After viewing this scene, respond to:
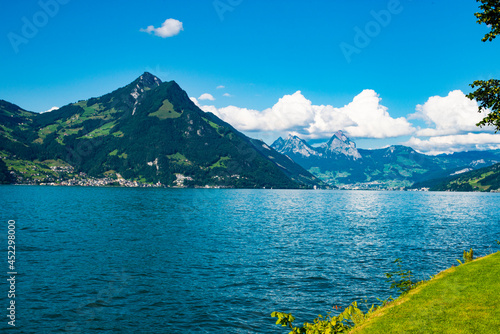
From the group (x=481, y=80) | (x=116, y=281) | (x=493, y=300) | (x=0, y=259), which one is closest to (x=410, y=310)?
(x=493, y=300)

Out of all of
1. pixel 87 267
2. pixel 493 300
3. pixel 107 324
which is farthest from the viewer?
pixel 87 267

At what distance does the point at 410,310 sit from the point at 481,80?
18.5m

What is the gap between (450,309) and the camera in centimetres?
1453

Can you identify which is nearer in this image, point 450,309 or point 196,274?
point 450,309

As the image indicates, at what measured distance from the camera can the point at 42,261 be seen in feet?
127

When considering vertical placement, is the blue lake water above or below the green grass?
below

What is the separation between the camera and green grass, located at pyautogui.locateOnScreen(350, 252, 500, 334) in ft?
42.7

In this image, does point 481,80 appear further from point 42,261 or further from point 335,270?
point 42,261

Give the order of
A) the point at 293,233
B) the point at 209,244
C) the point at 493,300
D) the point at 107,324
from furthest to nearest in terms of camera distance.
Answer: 1. the point at 293,233
2. the point at 209,244
3. the point at 107,324
4. the point at 493,300

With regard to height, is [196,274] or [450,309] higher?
[450,309]

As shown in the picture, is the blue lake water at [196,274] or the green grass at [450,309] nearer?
the green grass at [450,309]

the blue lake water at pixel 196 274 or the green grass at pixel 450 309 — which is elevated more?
the green grass at pixel 450 309

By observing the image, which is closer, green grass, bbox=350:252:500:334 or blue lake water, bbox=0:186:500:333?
green grass, bbox=350:252:500:334

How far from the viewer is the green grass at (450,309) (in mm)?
13000
